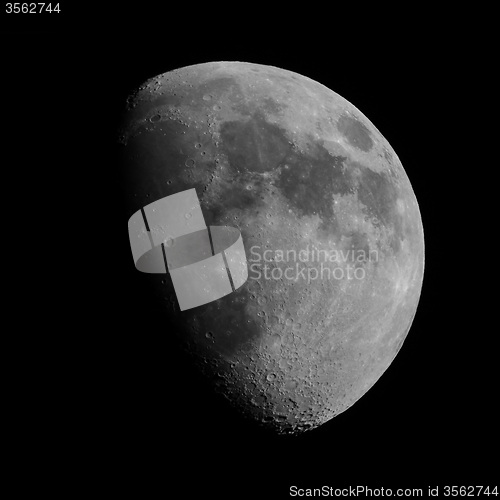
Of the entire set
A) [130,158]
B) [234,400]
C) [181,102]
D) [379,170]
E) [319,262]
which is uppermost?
[181,102]

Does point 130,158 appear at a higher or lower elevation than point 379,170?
higher

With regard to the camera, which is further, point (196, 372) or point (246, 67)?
point (246, 67)

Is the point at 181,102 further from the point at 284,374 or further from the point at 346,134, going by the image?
the point at 284,374

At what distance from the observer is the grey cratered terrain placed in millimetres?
5395

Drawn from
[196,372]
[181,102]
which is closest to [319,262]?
[196,372]

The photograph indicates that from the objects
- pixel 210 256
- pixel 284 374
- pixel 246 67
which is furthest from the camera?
pixel 246 67

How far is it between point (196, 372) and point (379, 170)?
2178 millimetres

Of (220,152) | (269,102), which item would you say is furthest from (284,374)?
(269,102)

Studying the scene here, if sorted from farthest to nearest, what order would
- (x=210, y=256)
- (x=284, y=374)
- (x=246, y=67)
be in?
(x=246, y=67), (x=284, y=374), (x=210, y=256)

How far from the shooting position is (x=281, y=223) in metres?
5.38

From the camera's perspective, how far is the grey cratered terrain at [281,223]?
5395 mm

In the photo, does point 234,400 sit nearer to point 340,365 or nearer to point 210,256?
point 340,365

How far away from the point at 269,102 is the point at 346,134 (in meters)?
0.68

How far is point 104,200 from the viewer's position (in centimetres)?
559
